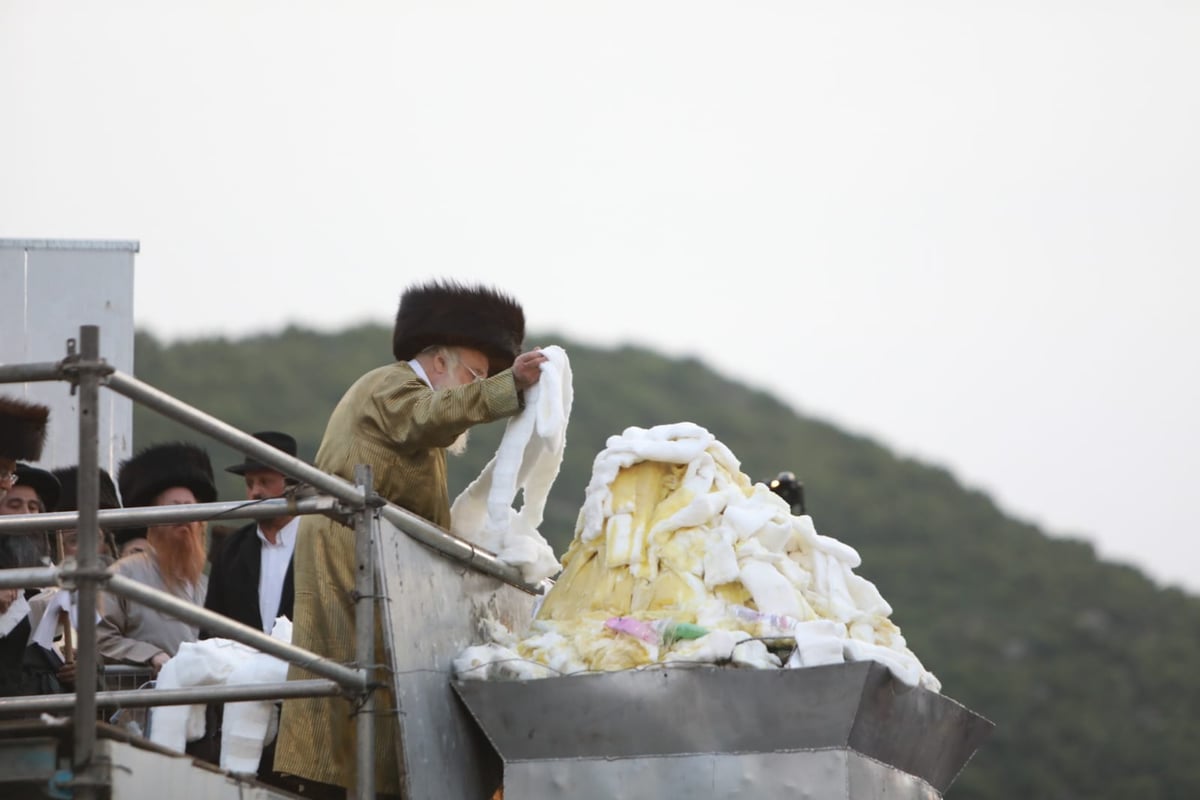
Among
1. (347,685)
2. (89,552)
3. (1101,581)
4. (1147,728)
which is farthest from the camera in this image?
(1101,581)

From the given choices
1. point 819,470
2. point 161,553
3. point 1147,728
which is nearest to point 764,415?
point 819,470

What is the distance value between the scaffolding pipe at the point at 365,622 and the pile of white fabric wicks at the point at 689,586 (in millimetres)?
687

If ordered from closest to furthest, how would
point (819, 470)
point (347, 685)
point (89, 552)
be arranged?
1. point (89, 552)
2. point (347, 685)
3. point (819, 470)

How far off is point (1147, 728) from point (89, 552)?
152 feet

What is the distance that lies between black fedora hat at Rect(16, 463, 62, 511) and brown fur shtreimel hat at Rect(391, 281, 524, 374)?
6.06ft

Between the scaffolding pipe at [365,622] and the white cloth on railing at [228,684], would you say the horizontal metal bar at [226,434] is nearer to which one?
the scaffolding pipe at [365,622]

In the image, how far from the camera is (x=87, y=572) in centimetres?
505

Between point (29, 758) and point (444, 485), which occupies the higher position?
point (444, 485)

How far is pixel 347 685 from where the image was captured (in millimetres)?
5969

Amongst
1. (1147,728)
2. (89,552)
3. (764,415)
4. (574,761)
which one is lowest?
(1147,728)

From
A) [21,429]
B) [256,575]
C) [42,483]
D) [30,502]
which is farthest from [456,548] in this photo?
[42,483]

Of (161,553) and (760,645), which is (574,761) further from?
(161,553)

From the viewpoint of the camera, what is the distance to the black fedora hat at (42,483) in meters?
8.15

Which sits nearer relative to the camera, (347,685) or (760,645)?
(347,685)
